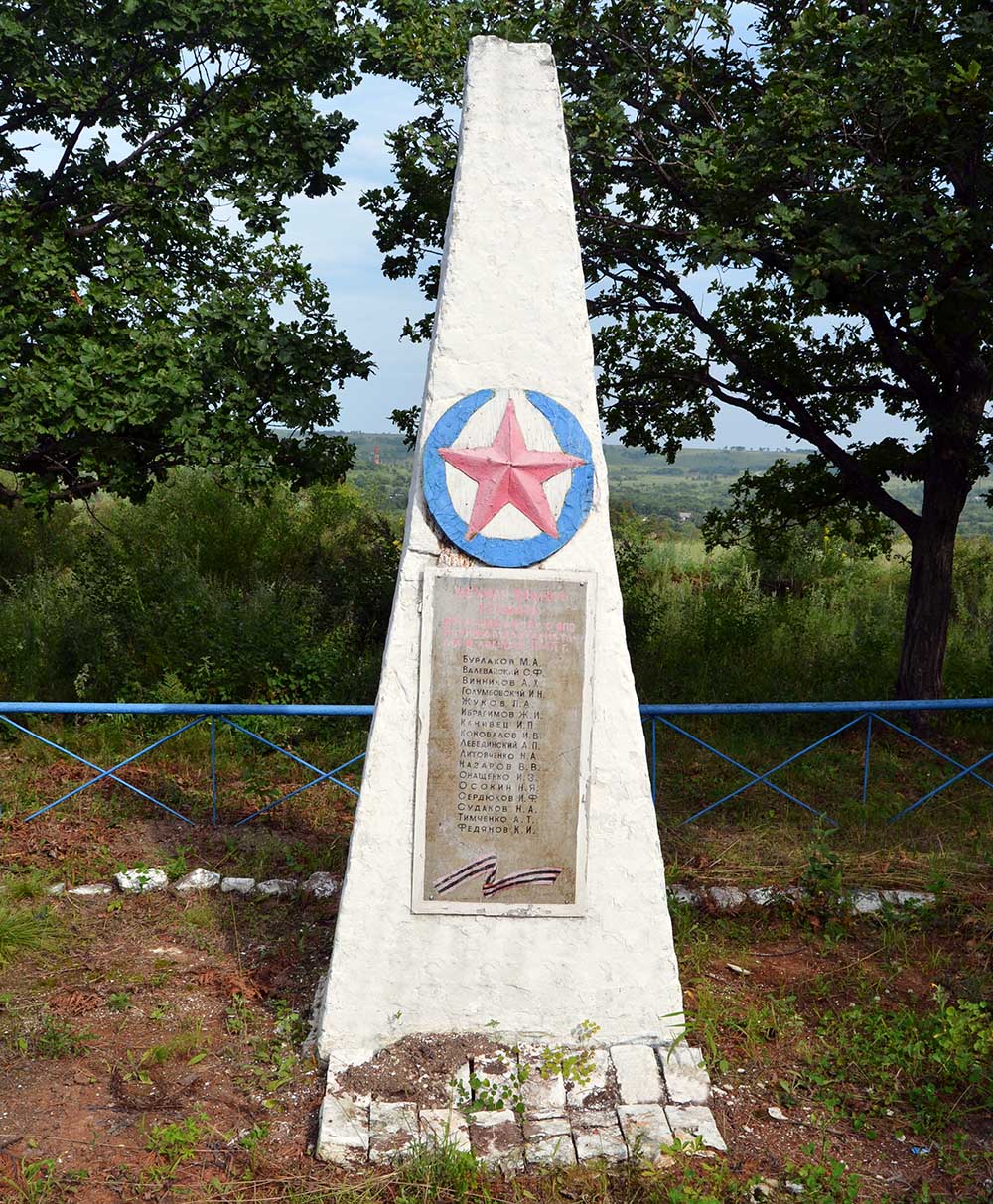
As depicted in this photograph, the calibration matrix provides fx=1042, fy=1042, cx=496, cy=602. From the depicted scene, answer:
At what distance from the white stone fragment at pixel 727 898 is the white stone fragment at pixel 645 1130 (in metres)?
1.68

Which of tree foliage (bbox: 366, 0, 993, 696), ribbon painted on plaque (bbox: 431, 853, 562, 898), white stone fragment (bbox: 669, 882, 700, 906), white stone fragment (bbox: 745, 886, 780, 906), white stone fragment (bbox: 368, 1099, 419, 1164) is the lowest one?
white stone fragment (bbox: 368, 1099, 419, 1164)

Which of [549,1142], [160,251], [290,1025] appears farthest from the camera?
[160,251]

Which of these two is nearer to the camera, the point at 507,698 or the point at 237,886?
the point at 507,698

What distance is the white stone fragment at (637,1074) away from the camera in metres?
3.59

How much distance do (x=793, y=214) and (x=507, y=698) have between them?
3521 mm

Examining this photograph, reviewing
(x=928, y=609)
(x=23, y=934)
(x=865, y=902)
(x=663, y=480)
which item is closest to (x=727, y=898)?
(x=865, y=902)

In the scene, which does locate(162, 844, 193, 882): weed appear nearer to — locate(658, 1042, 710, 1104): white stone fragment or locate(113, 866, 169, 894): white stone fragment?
locate(113, 866, 169, 894): white stone fragment

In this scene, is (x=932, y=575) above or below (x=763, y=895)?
above

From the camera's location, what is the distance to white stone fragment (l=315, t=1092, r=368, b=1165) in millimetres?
3324

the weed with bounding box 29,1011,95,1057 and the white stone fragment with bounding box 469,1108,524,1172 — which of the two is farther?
the weed with bounding box 29,1011,95,1057

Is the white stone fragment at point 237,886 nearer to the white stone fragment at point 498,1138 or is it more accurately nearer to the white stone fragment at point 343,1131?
the white stone fragment at point 343,1131

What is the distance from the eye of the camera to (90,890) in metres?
5.20

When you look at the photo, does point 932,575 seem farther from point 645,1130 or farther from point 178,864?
point 178,864

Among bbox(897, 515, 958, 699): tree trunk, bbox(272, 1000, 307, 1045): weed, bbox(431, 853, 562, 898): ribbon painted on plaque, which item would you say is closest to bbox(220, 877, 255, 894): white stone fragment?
bbox(272, 1000, 307, 1045): weed
